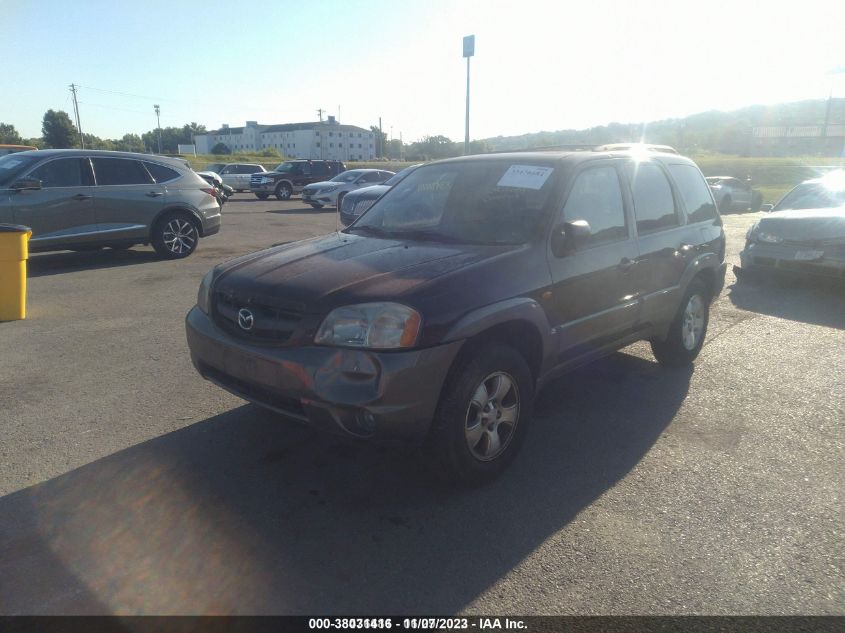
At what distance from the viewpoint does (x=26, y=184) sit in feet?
29.8

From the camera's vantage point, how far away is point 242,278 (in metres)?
3.67

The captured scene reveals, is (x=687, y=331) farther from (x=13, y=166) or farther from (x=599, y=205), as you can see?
(x=13, y=166)

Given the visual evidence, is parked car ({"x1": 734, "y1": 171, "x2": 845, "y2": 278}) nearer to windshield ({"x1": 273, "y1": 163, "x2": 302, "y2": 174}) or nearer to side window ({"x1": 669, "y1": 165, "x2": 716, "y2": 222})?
side window ({"x1": 669, "y1": 165, "x2": 716, "y2": 222})

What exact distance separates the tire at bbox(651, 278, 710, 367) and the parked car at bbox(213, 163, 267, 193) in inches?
1243

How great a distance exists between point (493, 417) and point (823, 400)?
2.98m

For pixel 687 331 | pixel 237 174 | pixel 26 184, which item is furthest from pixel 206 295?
pixel 237 174

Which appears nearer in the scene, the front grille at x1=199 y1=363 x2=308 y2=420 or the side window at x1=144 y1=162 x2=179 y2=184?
the front grille at x1=199 y1=363 x2=308 y2=420

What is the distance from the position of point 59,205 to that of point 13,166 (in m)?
0.81

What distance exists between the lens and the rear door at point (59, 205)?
30.1 feet

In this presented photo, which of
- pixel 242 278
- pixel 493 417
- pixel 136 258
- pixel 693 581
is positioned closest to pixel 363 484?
pixel 493 417

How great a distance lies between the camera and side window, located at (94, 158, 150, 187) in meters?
9.92

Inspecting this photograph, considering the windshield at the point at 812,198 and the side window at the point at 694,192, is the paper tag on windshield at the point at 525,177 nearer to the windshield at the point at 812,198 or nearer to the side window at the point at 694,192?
the side window at the point at 694,192

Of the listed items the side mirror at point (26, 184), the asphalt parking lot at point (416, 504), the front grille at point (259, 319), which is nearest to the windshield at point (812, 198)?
the asphalt parking lot at point (416, 504)

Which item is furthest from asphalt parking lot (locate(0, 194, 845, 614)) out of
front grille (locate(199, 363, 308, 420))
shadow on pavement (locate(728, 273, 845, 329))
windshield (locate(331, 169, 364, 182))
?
windshield (locate(331, 169, 364, 182))
